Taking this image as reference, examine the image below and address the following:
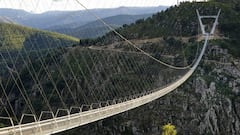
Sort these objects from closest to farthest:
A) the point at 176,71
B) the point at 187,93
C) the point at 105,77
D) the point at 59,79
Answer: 1. the point at 187,93
2. the point at 176,71
3. the point at 105,77
4. the point at 59,79

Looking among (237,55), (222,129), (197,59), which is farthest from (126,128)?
(237,55)

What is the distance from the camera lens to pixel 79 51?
59.3 m

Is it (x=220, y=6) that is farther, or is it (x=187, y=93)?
(x=220, y=6)

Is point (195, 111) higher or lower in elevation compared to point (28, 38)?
lower

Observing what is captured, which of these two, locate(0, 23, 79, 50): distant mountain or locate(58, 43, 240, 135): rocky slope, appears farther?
locate(0, 23, 79, 50): distant mountain

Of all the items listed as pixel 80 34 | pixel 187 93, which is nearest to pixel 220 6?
pixel 187 93

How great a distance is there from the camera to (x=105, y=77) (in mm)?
51688

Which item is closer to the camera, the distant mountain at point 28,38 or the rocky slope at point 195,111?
the rocky slope at point 195,111

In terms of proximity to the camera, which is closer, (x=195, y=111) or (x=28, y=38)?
(x=195, y=111)

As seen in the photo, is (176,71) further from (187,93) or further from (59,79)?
(59,79)

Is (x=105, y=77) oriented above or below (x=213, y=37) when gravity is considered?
below

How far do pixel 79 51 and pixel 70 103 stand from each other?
437 inches

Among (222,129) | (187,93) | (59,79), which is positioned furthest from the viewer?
(59,79)

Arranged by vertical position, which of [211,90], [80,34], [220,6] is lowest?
[80,34]
